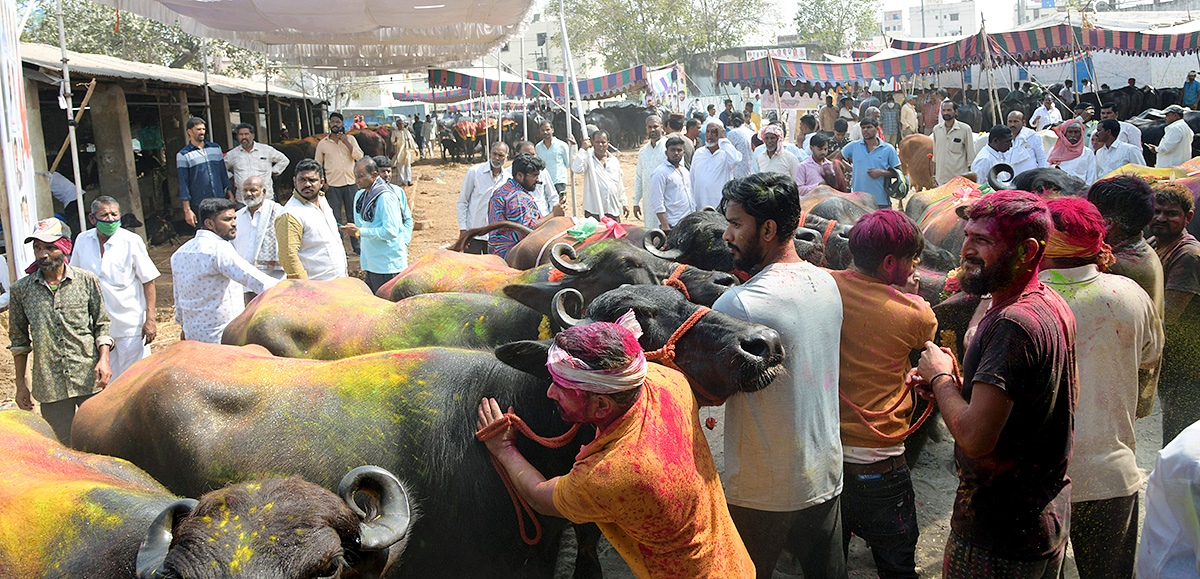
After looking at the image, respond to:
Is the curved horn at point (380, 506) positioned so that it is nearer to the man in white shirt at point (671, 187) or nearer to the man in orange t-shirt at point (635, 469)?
the man in orange t-shirt at point (635, 469)

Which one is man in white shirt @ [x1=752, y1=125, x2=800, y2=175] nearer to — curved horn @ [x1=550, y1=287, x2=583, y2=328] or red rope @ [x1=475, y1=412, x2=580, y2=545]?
curved horn @ [x1=550, y1=287, x2=583, y2=328]

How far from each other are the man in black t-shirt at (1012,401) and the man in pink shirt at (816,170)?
696cm

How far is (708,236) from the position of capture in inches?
195

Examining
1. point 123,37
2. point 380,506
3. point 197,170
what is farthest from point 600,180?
point 123,37

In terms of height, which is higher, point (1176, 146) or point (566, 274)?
point (1176, 146)

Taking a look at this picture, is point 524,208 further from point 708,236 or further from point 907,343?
point 907,343

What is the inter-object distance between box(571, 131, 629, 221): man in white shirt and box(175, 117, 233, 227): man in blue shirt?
5.15 m

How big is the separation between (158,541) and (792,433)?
1928 millimetres

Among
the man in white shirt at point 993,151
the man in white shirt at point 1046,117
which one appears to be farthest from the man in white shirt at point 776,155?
the man in white shirt at point 1046,117

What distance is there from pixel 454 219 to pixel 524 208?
10.3 meters

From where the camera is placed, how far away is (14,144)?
235 inches

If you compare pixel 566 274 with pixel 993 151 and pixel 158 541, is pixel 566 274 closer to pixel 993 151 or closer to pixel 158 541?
pixel 158 541

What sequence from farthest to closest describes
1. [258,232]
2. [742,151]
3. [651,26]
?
[651,26] < [742,151] < [258,232]

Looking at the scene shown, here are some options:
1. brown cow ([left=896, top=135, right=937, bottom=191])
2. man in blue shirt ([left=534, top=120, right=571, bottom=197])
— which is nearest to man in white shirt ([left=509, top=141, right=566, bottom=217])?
man in blue shirt ([left=534, top=120, right=571, bottom=197])
